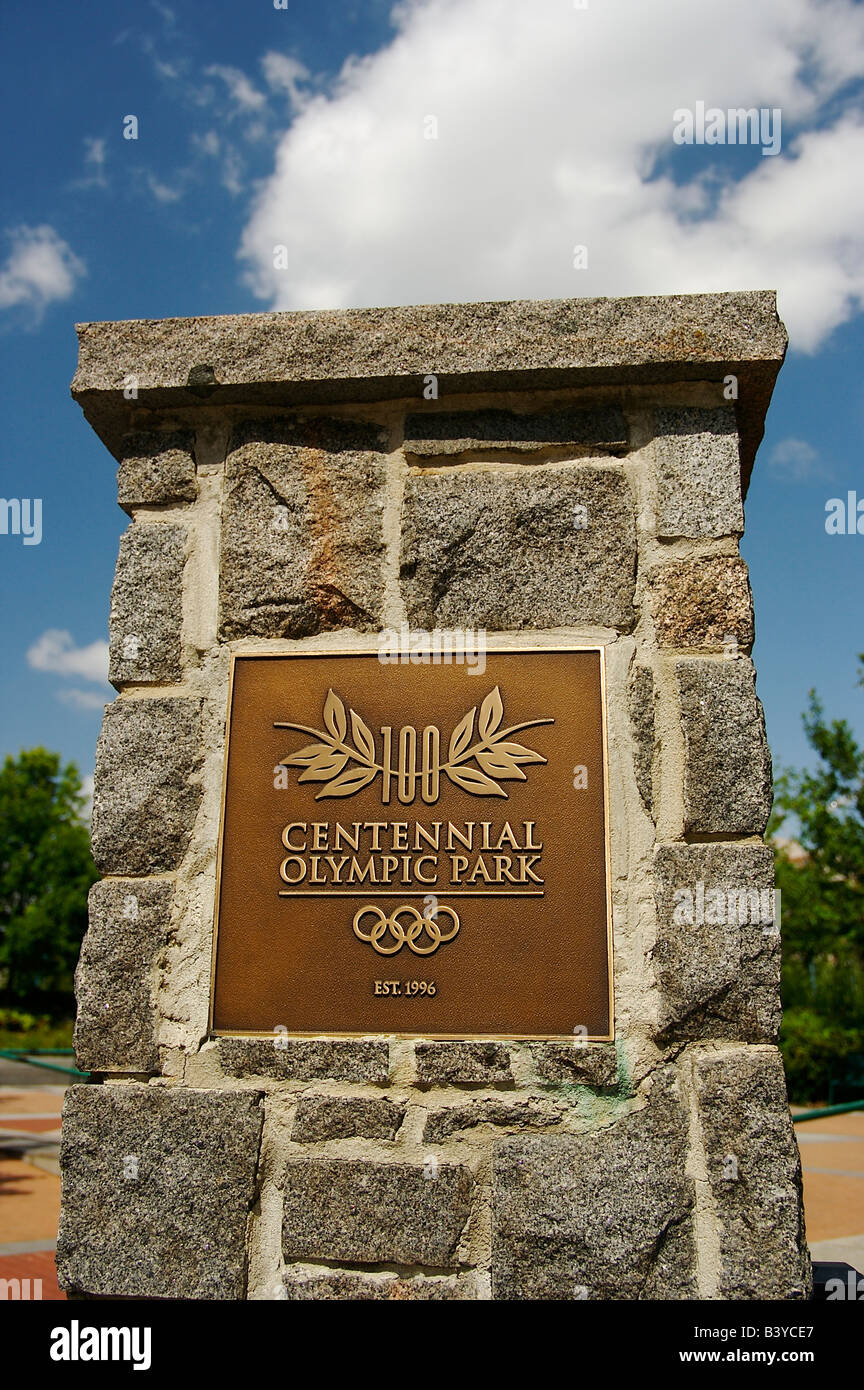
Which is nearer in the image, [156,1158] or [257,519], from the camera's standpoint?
[156,1158]

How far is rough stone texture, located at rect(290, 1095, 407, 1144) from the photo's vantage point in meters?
1.99

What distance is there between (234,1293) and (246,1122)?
1.07ft

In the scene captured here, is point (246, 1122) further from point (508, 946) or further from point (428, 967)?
point (508, 946)

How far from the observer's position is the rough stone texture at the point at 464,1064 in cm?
199

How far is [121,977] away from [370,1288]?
2.71ft

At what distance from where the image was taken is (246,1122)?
2.02 m

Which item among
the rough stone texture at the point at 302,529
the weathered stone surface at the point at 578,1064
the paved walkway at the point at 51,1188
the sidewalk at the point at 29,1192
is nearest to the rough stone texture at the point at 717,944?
the weathered stone surface at the point at 578,1064

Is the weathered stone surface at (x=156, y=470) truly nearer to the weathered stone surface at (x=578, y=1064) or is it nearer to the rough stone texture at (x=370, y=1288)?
the weathered stone surface at (x=578, y=1064)

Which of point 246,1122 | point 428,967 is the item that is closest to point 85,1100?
point 246,1122

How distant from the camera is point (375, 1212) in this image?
195 cm

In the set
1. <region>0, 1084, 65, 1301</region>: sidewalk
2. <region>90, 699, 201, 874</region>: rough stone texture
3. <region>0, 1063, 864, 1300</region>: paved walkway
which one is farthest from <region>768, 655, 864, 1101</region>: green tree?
<region>90, 699, 201, 874</region>: rough stone texture

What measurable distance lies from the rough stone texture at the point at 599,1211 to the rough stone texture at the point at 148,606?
4.33 feet

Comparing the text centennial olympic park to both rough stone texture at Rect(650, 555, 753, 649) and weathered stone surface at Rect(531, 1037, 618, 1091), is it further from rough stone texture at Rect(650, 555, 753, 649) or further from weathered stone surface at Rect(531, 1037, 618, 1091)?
rough stone texture at Rect(650, 555, 753, 649)
